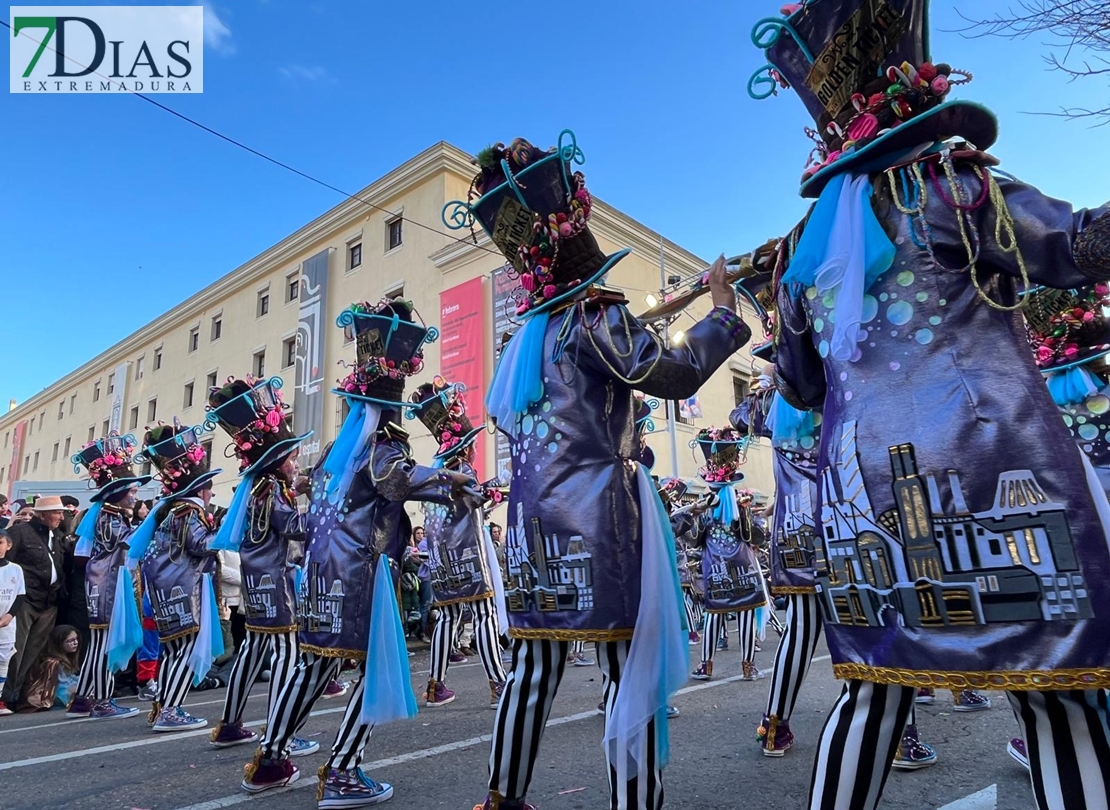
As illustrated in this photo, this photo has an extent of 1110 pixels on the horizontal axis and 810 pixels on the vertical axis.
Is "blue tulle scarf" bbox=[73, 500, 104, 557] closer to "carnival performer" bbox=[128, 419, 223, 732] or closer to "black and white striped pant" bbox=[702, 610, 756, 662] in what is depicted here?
"carnival performer" bbox=[128, 419, 223, 732]

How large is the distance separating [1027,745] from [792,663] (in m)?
2.40

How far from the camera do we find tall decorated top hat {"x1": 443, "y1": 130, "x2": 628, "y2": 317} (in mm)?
3160

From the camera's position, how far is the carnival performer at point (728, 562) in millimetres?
7309

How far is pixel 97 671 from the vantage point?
7320 millimetres

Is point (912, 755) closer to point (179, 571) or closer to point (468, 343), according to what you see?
point (179, 571)

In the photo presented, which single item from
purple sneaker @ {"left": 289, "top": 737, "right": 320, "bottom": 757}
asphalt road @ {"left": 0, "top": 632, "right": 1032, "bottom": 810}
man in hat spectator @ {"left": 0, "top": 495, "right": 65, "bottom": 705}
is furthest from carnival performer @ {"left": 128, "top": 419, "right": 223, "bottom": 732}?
man in hat spectator @ {"left": 0, "top": 495, "right": 65, "bottom": 705}

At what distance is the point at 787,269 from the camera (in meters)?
2.22

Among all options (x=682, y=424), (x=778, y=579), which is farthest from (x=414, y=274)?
(x=778, y=579)

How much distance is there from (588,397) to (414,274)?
66.3 feet

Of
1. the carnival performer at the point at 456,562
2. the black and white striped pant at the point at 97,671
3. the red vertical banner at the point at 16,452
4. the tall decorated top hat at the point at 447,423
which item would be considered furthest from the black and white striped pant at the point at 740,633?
the red vertical banner at the point at 16,452

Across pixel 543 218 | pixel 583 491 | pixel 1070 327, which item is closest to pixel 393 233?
pixel 543 218

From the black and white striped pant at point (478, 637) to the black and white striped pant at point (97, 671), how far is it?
314 centimetres

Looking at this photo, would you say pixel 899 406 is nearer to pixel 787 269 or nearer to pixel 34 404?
pixel 787 269

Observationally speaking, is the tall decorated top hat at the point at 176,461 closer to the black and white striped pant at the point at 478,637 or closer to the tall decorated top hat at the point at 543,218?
the black and white striped pant at the point at 478,637
